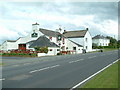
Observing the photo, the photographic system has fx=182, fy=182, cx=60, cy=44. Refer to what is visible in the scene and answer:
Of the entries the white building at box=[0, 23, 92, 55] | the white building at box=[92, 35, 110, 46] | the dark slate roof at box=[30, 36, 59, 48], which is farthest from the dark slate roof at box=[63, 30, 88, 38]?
the white building at box=[92, 35, 110, 46]

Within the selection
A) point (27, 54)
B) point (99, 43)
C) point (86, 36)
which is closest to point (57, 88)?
point (27, 54)

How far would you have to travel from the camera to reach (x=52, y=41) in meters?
60.4

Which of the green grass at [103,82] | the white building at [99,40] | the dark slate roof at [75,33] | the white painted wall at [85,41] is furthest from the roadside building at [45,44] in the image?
the white building at [99,40]

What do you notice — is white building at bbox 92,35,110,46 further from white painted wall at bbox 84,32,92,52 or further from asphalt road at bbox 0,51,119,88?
asphalt road at bbox 0,51,119,88

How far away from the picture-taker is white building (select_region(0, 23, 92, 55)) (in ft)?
182

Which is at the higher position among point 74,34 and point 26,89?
point 74,34

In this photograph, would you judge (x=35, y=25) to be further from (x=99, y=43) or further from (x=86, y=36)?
(x=99, y=43)

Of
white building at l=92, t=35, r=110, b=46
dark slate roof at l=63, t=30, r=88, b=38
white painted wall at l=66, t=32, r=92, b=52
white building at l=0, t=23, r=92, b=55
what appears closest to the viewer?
white building at l=0, t=23, r=92, b=55

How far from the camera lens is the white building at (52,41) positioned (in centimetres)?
5544

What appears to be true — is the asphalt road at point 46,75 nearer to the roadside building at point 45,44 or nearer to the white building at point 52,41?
the white building at point 52,41

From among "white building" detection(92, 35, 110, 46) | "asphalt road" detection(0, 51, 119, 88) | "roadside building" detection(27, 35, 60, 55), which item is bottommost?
"asphalt road" detection(0, 51, 119, 88)

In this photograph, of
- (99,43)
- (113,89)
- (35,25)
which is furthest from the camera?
(99,43)

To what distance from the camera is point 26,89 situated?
8.55m

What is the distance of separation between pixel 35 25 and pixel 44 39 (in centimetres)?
948
